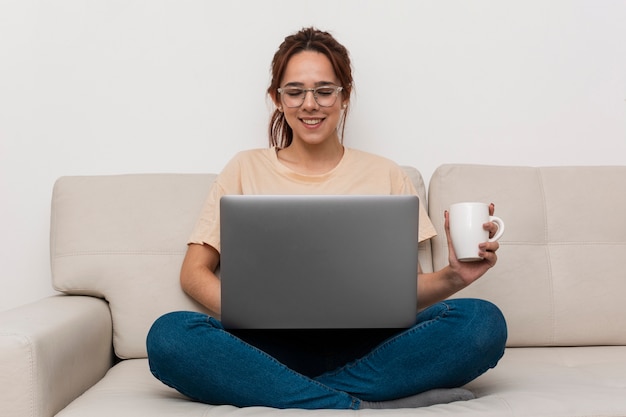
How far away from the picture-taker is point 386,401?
4.41ft

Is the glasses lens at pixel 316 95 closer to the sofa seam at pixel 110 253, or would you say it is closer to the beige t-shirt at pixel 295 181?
the beige t-shirt at pixel 295 181

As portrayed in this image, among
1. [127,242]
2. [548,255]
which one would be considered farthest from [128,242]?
[548,255]

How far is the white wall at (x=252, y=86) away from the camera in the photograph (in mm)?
2125

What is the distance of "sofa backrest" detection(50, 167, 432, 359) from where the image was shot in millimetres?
1770

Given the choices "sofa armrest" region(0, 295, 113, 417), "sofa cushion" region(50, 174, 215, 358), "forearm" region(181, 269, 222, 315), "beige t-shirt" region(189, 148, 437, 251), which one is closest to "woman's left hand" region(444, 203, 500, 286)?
"beige t-shirt" region(189, 148, 437, 251)

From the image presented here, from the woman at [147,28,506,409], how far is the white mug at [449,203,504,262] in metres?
0.02

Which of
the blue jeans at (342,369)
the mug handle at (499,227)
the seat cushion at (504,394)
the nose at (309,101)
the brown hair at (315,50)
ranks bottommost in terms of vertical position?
the seat cushion at (504,394)

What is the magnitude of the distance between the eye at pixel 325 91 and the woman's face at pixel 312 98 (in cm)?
1

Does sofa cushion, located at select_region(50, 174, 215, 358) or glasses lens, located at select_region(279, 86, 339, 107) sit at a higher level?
glasses lens, located at select_region(279, 86, 339, 107)

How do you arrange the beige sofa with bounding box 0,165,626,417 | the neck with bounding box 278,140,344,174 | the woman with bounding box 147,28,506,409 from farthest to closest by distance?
1. the neck with bounding box 278,140,344,174
2. the beige sofa with bounding box 0,165,626,417
3. the woman with bounding box 147,28,506,409

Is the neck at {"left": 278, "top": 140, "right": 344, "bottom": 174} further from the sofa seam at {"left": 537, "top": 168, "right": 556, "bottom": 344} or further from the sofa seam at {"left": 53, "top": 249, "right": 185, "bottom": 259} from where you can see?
the sofa seam at {"left": 537, "top": 168, "right": 556, "bottom": 344}

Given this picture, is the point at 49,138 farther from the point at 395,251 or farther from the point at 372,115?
the point at 395,251

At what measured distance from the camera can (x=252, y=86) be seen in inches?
85.1

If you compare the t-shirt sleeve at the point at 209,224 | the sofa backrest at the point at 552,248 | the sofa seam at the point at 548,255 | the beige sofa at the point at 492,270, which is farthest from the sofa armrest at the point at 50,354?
the sofa seam at the point at 548,255
